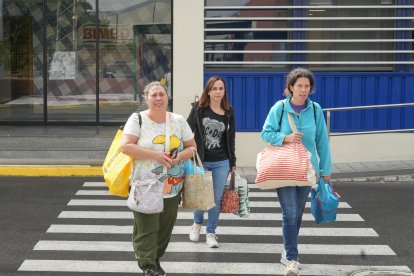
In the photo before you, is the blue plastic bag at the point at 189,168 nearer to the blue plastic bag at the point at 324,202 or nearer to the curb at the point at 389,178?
the blue plastic bag at the point at 324,202

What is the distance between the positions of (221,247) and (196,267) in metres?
0.78

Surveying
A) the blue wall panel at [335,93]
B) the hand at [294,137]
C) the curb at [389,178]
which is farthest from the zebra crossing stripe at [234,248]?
the blue wall panel at [335,93]

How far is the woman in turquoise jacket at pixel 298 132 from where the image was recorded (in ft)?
20.5

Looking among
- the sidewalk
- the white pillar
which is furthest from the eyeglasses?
the white pillar

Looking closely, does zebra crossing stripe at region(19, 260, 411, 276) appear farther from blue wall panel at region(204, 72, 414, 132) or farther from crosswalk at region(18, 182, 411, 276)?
blue wall panel at region(204, 72, 414, 132)

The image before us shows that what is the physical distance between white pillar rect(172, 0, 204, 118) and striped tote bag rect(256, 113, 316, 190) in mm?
6835

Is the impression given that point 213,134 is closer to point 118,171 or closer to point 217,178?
point 217,178

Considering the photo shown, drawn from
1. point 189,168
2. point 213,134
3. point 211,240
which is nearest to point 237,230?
point 211,240

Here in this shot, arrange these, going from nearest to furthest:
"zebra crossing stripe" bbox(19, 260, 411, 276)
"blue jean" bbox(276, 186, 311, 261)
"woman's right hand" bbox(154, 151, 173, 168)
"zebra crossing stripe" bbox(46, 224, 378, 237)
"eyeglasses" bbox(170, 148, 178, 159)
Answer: "woman's right hand" bbox(154, 151, 173, 168)
"eyeglasses" bbox(170, 148, 178, 159)
"blue jean" bbox(276, 186, 311, 261)
"zebra crossing stripe" bbox(19, 260, 411, 276)
"zebra crossing stripe" bbox(46, 224, 378, 237)

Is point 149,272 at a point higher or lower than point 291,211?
lower

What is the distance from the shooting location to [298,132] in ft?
20.4

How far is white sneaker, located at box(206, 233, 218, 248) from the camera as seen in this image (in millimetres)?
7355

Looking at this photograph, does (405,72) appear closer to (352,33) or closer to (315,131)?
(352,33)

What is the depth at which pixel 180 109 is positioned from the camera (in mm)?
13023
